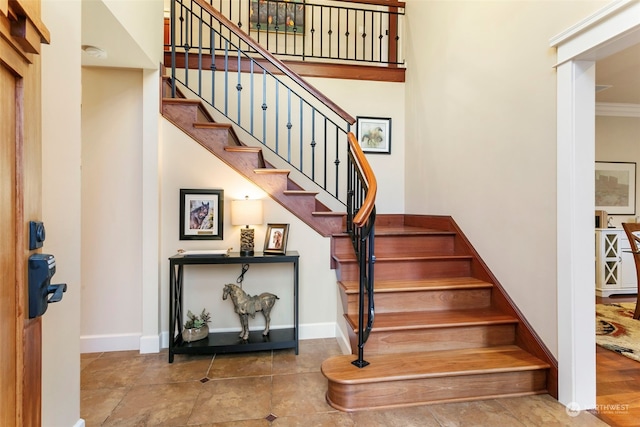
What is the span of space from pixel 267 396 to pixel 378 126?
327cm

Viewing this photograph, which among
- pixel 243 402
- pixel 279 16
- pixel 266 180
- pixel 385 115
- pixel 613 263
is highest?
pixel 279 16

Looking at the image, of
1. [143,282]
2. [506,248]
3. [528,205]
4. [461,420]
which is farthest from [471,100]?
[143,282]

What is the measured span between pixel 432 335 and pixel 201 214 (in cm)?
208

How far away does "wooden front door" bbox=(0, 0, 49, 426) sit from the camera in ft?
3.01

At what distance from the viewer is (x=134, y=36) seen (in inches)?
87.7

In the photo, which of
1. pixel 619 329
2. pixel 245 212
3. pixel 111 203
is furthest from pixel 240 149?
pixel 619 329

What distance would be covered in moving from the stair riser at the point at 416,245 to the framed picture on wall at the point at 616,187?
10.8 ft

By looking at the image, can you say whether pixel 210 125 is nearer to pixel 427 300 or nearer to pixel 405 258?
pixel 405 258

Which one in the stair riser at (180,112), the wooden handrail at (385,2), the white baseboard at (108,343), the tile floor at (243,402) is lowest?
the tile floor at (243,402)

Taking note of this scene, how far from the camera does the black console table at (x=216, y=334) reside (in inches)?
98.3

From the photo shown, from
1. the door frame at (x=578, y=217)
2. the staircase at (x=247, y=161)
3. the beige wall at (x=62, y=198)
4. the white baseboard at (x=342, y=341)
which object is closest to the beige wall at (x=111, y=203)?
the staircase at (x=247, y=161)

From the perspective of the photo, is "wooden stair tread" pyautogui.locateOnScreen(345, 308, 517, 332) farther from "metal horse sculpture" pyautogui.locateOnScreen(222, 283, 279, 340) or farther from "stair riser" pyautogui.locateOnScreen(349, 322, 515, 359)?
"metal horse sculpture" pyautogui.locateOnScreen(222, 283, 279, 340)

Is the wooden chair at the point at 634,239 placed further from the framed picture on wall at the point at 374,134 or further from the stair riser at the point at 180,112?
the stair riser at the point at 180,112

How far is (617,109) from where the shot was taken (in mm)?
4586
